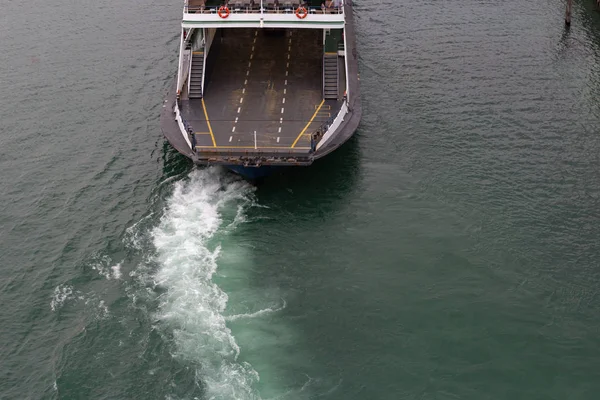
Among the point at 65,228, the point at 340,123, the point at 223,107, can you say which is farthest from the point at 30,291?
the point at 340,123

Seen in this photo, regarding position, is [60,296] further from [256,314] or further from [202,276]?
[256,314]

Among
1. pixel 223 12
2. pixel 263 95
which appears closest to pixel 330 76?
pixel 263 95

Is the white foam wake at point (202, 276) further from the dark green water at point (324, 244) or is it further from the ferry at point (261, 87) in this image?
the ferry at point (261, 87)

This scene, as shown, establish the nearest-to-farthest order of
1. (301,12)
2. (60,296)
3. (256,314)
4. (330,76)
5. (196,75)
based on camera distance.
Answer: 1. (256,314)
2. (60,296)
3. (301,12)
4. (196,75)
5. (330,76)

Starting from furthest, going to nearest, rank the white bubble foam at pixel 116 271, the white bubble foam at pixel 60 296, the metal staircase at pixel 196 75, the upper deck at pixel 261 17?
the metal staircase at pixel 196 75 < the upper deck at pixel 261 17 < the white bubble foam at pixel 116 271 < the white bubble foam at pixel 60 296

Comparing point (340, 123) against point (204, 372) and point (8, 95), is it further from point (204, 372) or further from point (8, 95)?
point (8, 95)

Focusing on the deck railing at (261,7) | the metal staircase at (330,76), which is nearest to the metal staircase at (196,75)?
the deck railing at (261,7)
